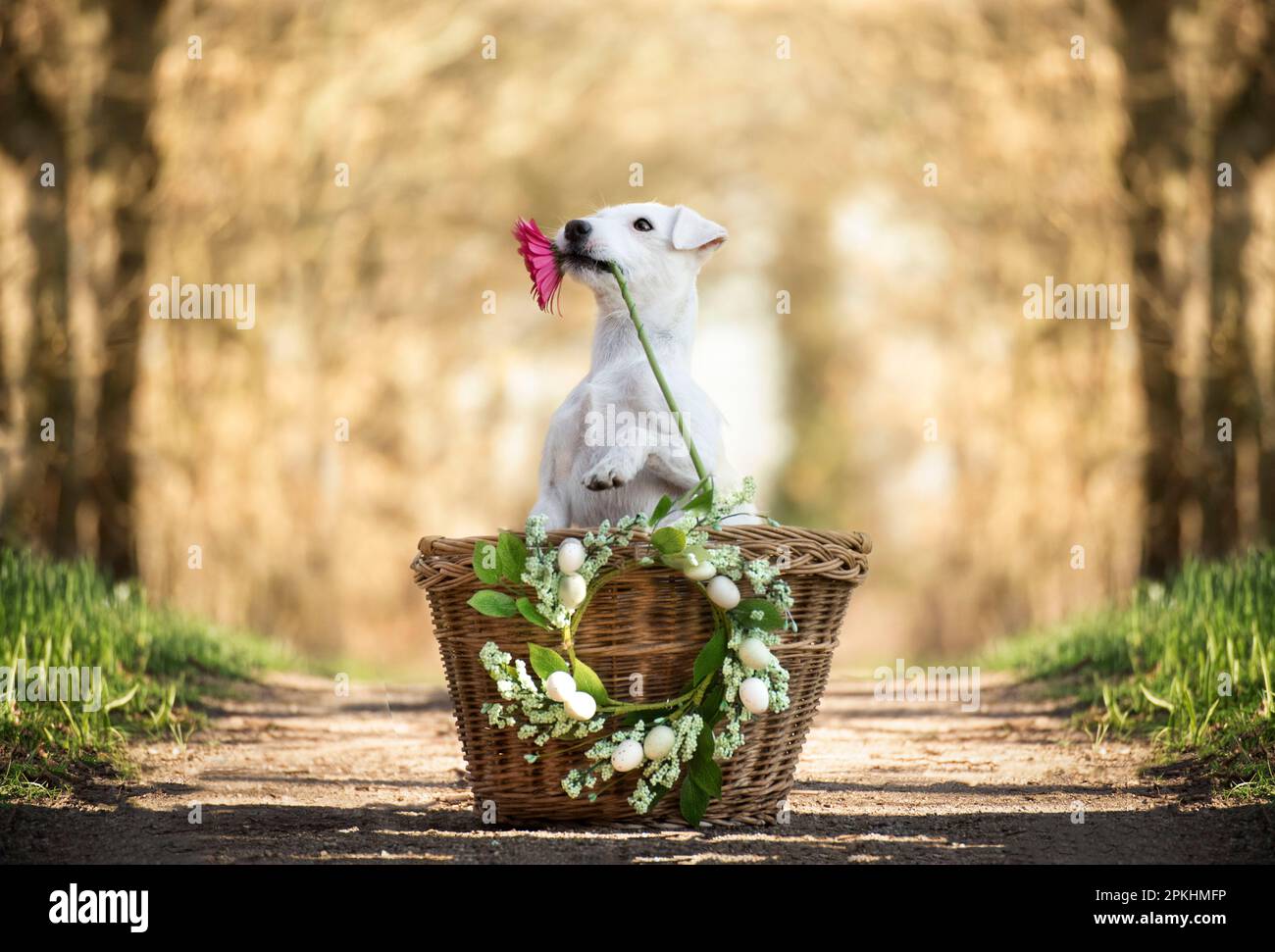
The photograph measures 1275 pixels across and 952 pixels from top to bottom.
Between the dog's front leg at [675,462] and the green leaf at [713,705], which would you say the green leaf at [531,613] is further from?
the dog's front leg at [675,462]

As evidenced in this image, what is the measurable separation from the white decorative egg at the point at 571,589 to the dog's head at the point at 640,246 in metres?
1.01

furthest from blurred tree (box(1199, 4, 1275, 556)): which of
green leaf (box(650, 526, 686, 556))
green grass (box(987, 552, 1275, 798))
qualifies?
green leaf (box(650, 526, 686, 556))

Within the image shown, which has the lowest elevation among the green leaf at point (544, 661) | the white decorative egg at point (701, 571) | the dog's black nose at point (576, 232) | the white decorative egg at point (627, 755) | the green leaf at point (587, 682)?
the white decorative egg at point (627, 755)

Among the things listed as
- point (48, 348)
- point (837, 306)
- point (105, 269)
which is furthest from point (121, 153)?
point (837, 306)

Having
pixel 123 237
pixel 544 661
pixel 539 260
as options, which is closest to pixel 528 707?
pixel 544 661

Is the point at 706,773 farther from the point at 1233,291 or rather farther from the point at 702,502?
the point at 1233,291

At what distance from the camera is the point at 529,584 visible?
345cm

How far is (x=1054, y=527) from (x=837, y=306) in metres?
7.51

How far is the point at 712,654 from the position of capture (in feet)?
11.4

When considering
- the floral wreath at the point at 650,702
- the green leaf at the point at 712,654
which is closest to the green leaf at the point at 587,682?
the floral wreath at the point at 650,702

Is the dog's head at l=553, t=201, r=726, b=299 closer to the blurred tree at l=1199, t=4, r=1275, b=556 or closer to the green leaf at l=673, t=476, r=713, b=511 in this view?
the green leaf at l=673, t=476, r=713, b=511

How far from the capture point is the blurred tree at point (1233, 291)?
8.05 meters

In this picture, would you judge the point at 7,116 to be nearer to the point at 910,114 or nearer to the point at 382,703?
the point at 382,703

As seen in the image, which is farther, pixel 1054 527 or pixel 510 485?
pixel 510 485
